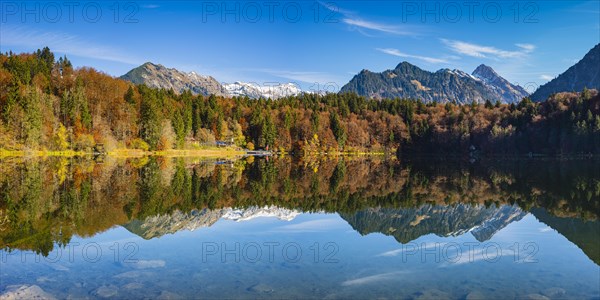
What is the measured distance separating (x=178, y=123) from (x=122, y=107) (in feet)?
54.5

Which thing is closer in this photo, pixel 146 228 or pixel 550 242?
pixel 550 242

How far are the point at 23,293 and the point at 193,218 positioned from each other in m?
8.85

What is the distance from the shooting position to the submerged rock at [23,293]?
8.19m

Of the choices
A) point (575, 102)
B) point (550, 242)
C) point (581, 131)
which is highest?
point (575, 102)

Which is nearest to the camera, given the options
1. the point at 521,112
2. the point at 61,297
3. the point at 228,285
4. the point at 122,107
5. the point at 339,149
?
the point at 61,297

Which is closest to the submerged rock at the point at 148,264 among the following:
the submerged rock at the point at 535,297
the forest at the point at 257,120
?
the submerged rock at the point at 535,297

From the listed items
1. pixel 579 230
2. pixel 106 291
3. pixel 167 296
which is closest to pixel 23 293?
pixel 106 291

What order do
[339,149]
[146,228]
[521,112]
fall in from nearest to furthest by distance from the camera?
[146,228], [521,112], [339,149]

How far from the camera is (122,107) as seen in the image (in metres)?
88.9

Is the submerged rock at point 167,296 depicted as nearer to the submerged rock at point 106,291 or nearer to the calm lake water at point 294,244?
the calm lake water at point 294,244

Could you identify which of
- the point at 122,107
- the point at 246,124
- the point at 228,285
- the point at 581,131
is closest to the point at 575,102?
Result: the point at 581,131

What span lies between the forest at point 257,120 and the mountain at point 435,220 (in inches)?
2534

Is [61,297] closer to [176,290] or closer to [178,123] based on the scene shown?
[176,290]

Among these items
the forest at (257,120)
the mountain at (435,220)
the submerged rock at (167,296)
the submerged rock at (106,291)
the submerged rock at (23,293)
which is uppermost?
the forest at (257,120)
